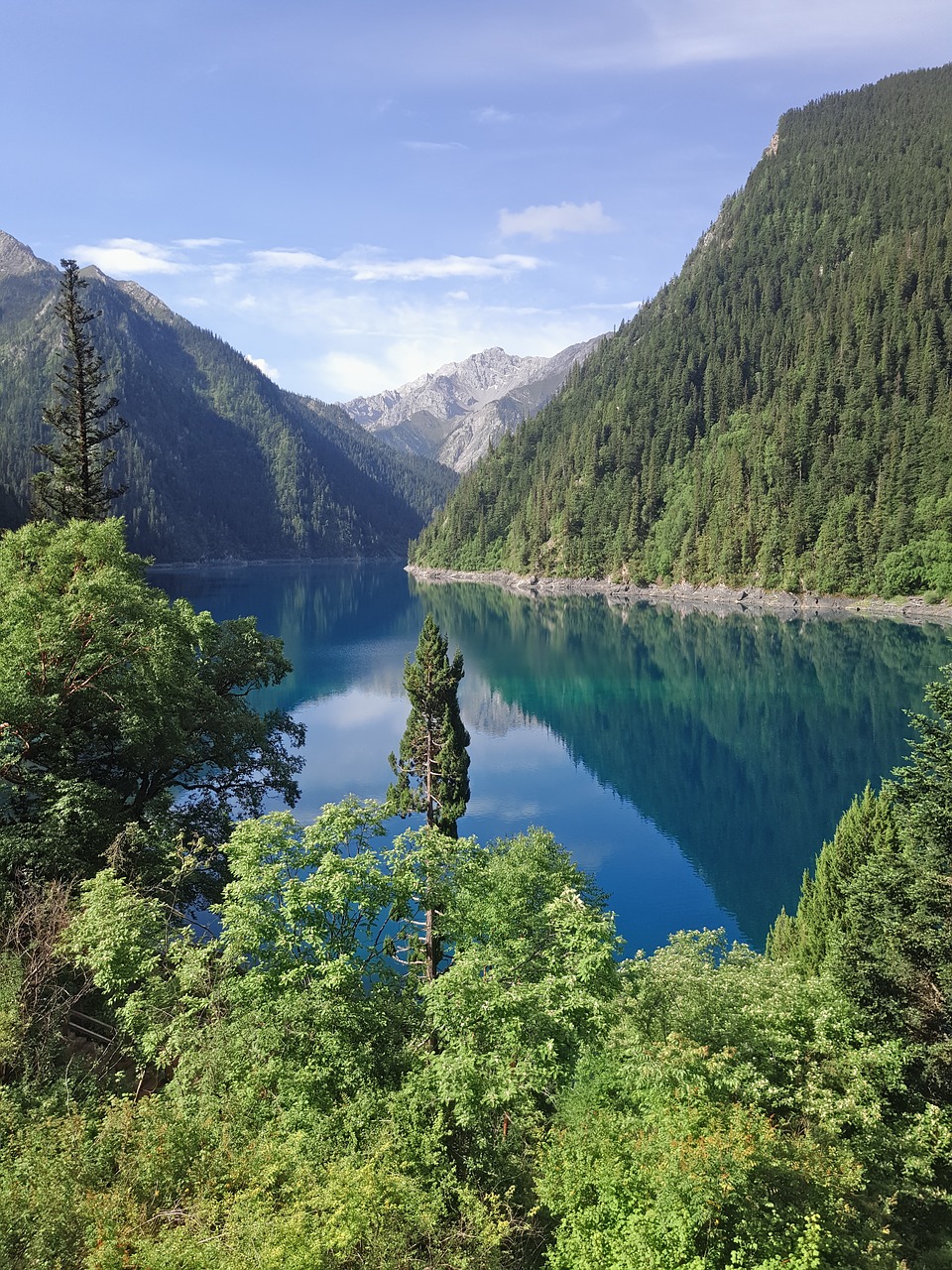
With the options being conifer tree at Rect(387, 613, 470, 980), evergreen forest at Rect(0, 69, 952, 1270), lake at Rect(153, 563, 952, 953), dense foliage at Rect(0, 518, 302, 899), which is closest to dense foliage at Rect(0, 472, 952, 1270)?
evergreen forest at Rect(0, 69, 952, 1270)

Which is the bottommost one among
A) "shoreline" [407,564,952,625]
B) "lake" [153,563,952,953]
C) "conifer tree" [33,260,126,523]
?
"lake" [153,563,952,953]

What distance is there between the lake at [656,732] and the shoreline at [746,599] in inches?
242

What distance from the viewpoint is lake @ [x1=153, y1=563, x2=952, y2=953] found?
142ft

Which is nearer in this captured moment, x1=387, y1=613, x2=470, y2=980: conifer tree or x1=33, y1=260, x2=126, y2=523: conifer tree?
x1=33, y1=260, x2=126, y2=523: conifer tree

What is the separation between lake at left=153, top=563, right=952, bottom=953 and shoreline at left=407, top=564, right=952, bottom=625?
6.14 metres

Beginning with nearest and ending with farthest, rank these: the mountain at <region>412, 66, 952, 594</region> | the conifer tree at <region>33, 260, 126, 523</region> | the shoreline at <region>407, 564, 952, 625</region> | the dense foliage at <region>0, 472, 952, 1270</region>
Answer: the dense foliage at <region>0, 472, 952, 1270</region>, the conifer tree at <region>33, 260, 126, 523</region>, the shoreline at <region>407, 564, 952, 625</region>, the mountain at <region>412, 66, 952, 594</region>

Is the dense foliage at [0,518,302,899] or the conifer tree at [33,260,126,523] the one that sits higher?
the conifer tree at [33,260,126,523]

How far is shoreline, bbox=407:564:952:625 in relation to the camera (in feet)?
392

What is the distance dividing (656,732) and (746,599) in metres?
89.0

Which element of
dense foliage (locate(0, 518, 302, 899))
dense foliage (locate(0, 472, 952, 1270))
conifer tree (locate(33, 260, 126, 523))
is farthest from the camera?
conifer tree (locate(33, 260, 126, 523))

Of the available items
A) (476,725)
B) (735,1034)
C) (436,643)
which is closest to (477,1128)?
(735,1034)

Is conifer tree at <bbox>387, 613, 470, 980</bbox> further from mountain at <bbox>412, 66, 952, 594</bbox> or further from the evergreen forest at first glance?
mountain at <bbox>412, 66, 952, 594</bbox>

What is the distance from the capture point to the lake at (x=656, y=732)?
1699 inches

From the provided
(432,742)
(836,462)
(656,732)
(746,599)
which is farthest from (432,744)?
(836,462)
